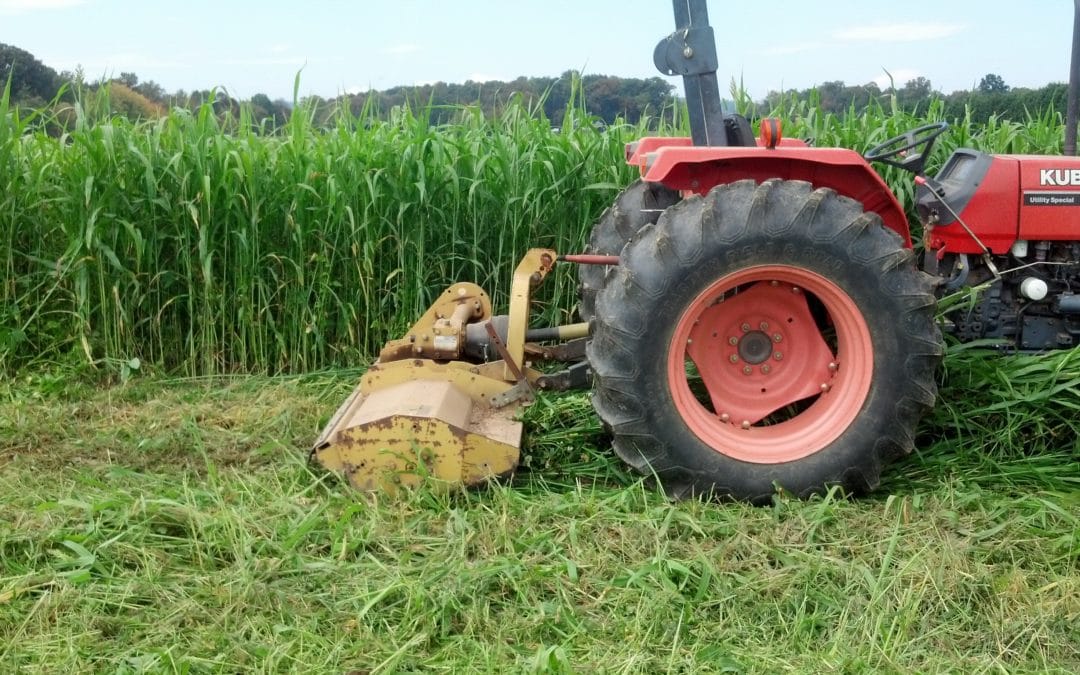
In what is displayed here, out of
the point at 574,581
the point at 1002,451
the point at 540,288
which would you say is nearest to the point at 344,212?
the point at 540,288

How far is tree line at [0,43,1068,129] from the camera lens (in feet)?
16.1

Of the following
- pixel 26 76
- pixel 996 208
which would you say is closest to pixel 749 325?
pixel 996 208

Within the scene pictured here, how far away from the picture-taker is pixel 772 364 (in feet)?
10.9

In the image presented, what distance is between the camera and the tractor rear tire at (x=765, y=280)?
2967mm

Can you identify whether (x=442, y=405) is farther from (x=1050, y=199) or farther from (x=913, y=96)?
(x=913, y=96)

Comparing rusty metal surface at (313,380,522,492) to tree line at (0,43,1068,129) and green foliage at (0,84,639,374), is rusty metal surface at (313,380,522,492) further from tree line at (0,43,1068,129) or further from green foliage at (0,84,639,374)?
tree line at (0,43,1068,129)

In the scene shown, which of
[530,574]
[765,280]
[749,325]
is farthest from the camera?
[749,325]

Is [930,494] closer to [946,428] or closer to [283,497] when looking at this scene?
[946,428]

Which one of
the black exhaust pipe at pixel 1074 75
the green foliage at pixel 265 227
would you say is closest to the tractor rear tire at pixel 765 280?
the black exhaust pipe at pixel 1074 75

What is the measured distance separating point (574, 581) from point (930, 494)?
1303 mm

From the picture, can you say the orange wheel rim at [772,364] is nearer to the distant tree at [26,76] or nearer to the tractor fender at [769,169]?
the tractor fender at [769,169]

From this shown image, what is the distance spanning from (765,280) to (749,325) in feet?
0.62

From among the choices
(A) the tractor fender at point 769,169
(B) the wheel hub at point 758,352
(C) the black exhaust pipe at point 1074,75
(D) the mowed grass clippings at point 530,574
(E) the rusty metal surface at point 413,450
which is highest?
(C) the black exhaust pipe at point 1074,75

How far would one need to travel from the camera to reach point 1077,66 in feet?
10.7
